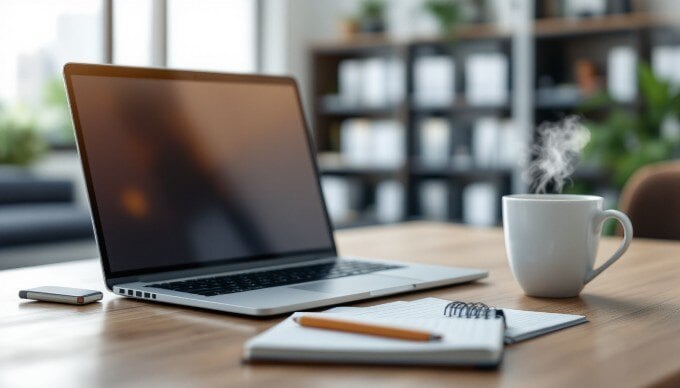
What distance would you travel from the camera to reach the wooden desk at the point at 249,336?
609mm

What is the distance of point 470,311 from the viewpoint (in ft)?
2.60

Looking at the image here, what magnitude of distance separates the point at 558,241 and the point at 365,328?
349 mm

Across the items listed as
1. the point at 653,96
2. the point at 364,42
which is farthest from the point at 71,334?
the point at 364,42

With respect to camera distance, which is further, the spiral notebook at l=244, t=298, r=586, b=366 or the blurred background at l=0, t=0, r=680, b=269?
the blurred background at l=0, t=0, r=680, b=269

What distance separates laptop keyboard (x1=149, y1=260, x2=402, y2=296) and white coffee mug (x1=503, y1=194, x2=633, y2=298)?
0.20 metres

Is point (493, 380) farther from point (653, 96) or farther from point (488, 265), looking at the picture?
point (653, 96)

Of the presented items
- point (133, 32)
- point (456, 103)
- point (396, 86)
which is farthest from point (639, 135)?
point (133, 32)

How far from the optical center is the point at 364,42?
17.7ft

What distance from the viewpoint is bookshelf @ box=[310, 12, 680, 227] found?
461cm

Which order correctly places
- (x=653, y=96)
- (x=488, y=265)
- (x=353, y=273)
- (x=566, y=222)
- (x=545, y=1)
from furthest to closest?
(x=545, y=1) → (x=653, y=96) → (x=488, y=265) → (x=353, y=273) → (x=566, y=222)

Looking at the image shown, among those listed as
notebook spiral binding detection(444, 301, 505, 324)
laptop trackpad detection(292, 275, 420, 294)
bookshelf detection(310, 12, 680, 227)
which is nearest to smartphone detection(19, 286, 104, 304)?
laptop trackpad detection(292, 275, 420, 294)

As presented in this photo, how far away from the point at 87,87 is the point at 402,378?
573 millimetres

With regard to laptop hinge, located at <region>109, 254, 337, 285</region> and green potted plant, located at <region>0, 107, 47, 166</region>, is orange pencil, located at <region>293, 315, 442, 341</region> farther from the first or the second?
green potted plant, located at <region>0, 107, 47, 166</region>

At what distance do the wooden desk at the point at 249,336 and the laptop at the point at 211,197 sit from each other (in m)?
0.06
